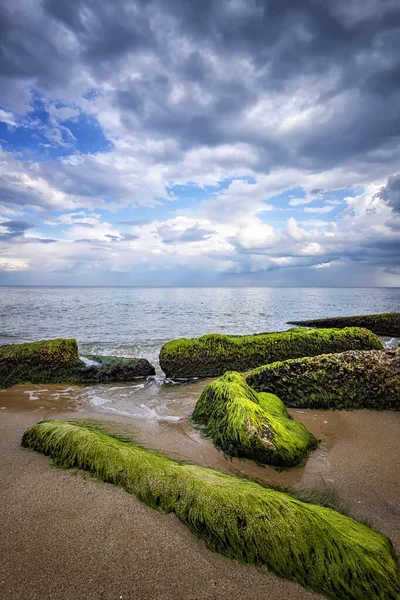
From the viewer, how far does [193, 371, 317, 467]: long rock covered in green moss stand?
3.64 m

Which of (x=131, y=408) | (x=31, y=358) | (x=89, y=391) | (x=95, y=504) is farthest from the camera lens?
(x=31, y=358)

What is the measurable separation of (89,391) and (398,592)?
678 centimetres

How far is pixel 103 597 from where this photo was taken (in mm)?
1808

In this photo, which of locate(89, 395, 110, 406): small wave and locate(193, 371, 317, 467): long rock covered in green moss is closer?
locate(193, 371, 317, 467): long rock covered in green moss

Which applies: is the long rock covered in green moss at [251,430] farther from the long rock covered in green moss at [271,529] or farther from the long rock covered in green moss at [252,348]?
the long rock covered in green moss at [252,348]

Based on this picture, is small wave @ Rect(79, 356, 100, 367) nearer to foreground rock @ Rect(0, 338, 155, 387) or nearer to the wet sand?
foreground rock @ Rect(0, 338, 155, 387)

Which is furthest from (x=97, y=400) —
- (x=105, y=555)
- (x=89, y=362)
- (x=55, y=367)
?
(x=105, y=555)

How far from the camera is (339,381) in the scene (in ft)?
19.1

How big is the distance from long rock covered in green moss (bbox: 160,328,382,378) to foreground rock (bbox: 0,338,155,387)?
129cm

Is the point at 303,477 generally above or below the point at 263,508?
below

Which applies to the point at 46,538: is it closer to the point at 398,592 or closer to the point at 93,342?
the point at 398,592

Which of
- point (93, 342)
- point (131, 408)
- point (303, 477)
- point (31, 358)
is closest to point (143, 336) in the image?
point (93, 342)

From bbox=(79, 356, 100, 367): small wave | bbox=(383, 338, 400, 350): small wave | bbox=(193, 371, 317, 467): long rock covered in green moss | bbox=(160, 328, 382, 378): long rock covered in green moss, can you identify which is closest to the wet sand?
bbox=(193, 371, 317, 467): long rock covered in green moss

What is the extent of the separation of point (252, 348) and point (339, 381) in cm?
355
